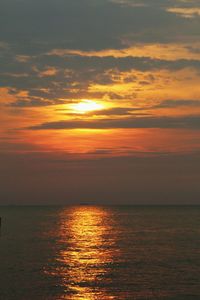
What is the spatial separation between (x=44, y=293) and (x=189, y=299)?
12.7m

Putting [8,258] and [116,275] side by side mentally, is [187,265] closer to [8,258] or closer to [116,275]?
[116,275]

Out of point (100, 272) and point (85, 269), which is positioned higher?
point (85, 269)

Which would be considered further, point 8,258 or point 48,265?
point 8,258

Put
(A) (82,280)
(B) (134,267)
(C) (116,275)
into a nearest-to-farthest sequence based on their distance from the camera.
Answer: (A) (82,280) → (C) (116,275) → (B) (134,267)

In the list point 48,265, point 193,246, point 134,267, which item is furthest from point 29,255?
point 193,246

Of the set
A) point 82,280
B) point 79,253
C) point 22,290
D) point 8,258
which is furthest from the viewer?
point 79,253

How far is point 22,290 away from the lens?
45.4 meters

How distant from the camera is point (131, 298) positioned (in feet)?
139

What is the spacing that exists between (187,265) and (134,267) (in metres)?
6.75

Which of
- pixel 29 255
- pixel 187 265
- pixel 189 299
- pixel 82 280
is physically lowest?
pixel 189 299

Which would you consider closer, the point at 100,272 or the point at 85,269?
the point at 100,272

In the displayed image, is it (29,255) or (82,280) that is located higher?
(29,255)

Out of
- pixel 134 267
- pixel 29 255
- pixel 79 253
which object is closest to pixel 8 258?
pixel 29 255

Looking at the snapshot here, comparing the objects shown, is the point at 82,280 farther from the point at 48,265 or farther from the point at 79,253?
the point at 79,253
